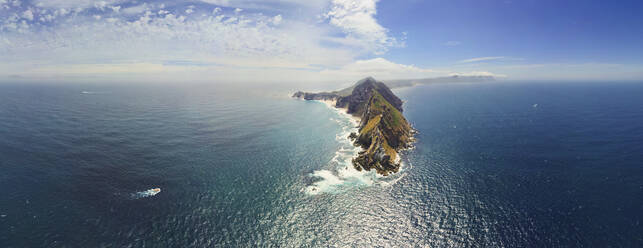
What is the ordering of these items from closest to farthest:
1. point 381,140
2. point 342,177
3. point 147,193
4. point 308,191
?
point 147,193 < point 308,191 < point 342,177 < point 381,140

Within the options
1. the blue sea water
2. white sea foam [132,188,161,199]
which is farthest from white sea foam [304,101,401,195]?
white sea foam [132,188,161,199]

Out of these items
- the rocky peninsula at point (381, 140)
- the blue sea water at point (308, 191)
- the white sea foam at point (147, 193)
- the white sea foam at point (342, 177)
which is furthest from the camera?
the rocky peninsula at point (381, 140)

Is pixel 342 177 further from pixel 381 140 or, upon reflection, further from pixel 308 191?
pixel 381 140

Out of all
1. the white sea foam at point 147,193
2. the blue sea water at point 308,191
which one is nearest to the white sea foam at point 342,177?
the blue sea water at point 308,191

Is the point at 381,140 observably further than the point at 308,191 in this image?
Yes

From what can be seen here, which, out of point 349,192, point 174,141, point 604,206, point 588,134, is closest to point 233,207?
point 349,192

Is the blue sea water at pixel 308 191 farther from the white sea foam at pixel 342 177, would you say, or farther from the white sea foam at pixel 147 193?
the white sea foam at pixel 147 193

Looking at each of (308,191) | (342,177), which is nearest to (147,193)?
(308,191)

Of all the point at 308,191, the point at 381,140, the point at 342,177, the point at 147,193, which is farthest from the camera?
the point at 381,140
